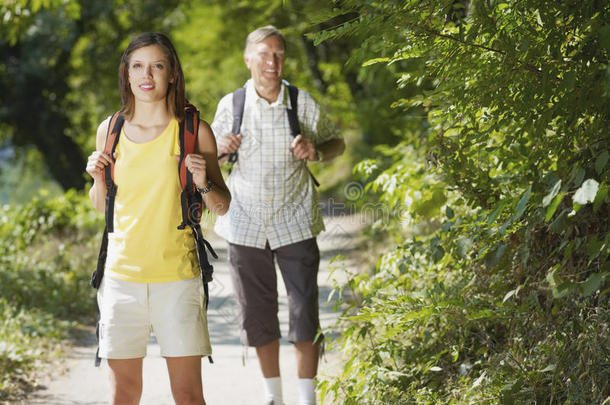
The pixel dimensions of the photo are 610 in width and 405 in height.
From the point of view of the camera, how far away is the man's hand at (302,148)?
14.5 ft

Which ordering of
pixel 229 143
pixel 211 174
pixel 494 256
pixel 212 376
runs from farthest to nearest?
pixel 212 376
pixel 229 143
pixel 211 174
pixel 494 256

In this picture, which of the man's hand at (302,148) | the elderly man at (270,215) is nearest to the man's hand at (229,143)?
the elderly man at (270,215)

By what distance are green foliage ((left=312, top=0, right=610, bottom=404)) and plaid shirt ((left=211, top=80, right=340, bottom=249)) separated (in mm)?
487

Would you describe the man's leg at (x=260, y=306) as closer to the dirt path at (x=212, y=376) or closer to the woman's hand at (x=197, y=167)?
the dirt path at (x=212, y=376)

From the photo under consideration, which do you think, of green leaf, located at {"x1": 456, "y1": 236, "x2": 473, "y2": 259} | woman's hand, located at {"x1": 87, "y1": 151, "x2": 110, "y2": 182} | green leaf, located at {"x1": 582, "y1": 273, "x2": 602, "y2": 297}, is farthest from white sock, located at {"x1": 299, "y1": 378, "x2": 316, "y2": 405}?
green leaf, located at {"x1": 582, "y1": 273, "x2": 602, "y2": 297}

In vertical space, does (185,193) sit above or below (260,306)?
above

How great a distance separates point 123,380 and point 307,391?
1.45 metres

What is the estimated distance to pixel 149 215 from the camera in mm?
3328

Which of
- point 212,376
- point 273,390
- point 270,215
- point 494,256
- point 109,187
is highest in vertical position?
point 109,187

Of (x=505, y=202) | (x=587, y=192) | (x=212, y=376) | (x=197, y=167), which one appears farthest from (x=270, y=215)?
(x=587, y=192)

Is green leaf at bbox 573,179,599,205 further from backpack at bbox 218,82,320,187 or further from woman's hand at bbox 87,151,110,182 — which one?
backpack at bbox 218,82,320,187

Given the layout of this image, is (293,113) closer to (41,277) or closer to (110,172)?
(110,172)

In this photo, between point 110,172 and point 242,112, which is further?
point 242,112

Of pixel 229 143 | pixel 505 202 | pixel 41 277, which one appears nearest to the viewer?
pixel 505 202
